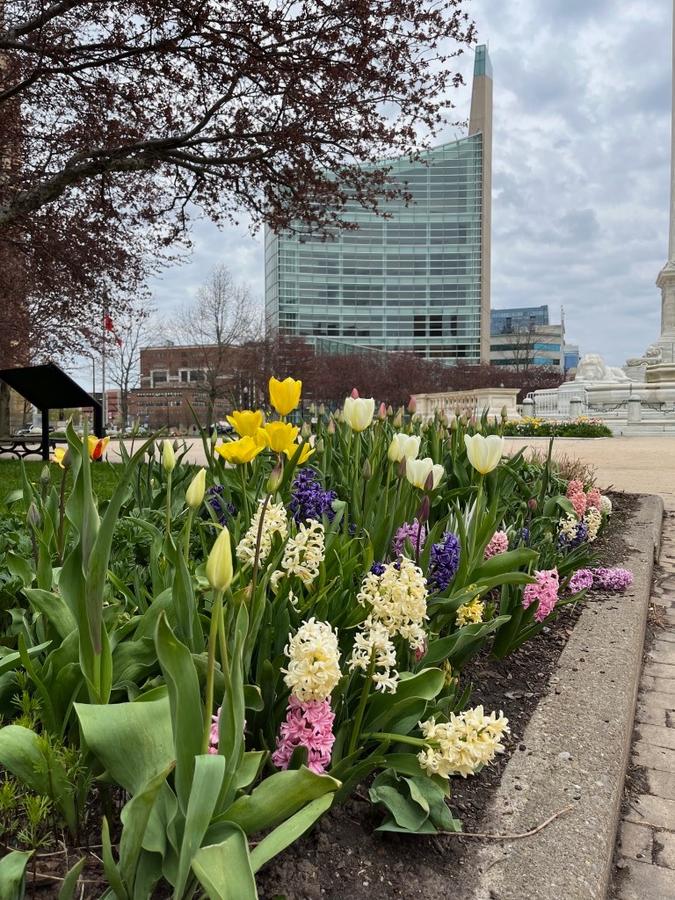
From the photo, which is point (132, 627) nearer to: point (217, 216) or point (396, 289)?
point (217, 216)

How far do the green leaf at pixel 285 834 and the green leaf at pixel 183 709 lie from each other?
14 centimetres

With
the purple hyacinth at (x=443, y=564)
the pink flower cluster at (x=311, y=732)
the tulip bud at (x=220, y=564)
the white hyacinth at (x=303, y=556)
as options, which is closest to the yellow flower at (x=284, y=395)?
the white hyacinth at (x=303, y=556)

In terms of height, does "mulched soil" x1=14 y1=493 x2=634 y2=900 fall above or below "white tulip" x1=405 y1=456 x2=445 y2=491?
below

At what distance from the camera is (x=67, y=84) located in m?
8.52

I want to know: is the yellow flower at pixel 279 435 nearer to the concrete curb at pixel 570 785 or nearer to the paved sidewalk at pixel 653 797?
the concrete curb at pixel 570 785

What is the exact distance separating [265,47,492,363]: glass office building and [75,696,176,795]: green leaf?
92792mm

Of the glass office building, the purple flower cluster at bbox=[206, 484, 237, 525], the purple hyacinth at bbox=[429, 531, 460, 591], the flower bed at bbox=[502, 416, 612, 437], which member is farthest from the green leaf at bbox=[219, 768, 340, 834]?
the glass office building

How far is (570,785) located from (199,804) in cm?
104

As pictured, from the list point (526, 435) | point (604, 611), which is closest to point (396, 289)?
point (526, 435)

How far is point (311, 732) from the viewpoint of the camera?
1343 millimetres

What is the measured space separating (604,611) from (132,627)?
2298 mm

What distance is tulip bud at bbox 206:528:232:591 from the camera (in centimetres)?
102

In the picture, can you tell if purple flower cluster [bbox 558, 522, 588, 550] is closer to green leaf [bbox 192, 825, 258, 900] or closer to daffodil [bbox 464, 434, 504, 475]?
daffodil [bbox 464, 434, 504, 475]

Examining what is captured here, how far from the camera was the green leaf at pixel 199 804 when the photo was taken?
97cm
